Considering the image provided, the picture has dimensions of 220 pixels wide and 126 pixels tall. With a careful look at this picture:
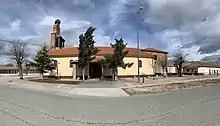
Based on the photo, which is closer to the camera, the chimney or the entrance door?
the entrance door

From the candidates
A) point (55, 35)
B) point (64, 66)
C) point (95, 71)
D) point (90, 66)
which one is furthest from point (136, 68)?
point (55, 35)

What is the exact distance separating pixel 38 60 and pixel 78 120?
122 feet

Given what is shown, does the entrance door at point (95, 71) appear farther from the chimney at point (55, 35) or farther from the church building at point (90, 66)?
the chimney at point (55, 35)

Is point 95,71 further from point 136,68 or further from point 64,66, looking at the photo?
point 136,68

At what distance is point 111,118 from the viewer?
9625 mm

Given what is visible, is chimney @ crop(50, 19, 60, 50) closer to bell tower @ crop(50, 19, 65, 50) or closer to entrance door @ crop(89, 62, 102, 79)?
bell tower @ crop(50, 19, 65, 50)

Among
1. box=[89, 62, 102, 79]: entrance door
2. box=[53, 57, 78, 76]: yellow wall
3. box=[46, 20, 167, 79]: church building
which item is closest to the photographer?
box=[46, 20, 167, 79]: church building

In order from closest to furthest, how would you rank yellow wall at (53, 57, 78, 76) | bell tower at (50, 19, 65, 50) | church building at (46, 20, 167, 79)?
1. church building at (46, 20, 167, 79)
2. yellow wall at (53, 57, 78, 76)
3. bell tower at (50, 19, 65, 50)

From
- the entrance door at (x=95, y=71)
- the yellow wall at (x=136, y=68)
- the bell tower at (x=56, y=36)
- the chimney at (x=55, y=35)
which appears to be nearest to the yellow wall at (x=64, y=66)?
Result: the entrance door at (x=95, y=71)

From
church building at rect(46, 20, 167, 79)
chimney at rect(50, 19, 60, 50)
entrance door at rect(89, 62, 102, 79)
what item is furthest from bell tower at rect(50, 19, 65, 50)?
entrance door at rect(89, 62, 102, 79)

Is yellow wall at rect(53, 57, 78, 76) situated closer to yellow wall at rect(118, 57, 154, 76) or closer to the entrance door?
the entrance door

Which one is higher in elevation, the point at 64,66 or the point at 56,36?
the point at 56,36

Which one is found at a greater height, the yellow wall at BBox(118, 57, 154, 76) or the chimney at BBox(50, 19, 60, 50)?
the chimney at BBox(50, 19, 60, 50)

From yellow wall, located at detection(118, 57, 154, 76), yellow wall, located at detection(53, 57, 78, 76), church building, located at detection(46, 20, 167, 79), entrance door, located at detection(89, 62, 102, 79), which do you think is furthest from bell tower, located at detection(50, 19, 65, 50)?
yellow wall, located at detection(118, 57, 154, 76)
